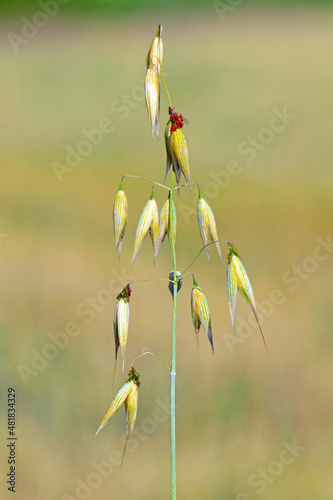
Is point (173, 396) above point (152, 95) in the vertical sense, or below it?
below

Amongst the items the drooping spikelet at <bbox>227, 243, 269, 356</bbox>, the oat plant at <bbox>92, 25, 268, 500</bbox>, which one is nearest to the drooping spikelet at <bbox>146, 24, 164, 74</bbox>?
the oat plant at <bbox>92, 25, 268, 500</bbox>

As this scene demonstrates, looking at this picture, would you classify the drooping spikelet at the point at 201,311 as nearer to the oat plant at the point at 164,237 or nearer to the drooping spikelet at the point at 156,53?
the oat plant at the point at 164,237

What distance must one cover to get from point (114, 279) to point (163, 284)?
10cm

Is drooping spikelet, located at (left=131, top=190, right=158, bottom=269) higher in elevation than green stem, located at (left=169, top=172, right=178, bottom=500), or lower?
higher

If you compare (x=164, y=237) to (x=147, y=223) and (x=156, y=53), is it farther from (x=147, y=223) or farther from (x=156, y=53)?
(x=156, y=53)

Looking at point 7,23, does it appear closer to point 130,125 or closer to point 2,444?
point 130,125

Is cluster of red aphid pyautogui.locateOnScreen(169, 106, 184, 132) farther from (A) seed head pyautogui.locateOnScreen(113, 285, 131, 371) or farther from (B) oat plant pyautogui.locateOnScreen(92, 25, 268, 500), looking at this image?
(A) seed head pyautogui.locateOnScreen(113, 285, 131, 371)

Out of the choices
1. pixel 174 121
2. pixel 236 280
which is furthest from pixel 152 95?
pixel 236 280

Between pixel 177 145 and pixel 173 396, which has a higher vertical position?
pixel 177 145

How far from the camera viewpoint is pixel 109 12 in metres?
1.98

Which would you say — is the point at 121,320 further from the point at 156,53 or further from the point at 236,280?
the point at 156,53

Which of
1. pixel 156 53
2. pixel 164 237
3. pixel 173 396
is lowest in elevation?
pixel 173 396

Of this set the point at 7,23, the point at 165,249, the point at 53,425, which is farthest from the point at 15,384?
the point at 7,23

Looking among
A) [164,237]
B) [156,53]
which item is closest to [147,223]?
[164,237]
